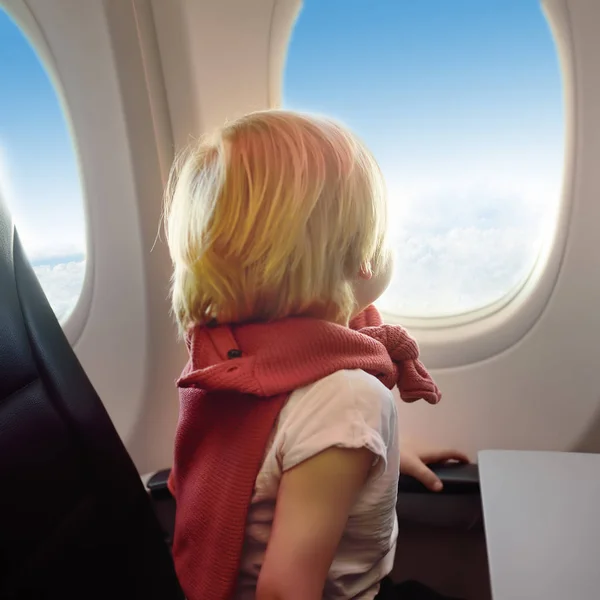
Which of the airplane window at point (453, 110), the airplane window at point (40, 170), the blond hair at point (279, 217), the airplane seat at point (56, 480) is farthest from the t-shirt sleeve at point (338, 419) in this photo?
the airplane window at point (40, 170)

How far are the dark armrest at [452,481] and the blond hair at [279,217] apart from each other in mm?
424

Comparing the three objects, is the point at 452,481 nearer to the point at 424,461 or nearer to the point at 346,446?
the point at 424,461

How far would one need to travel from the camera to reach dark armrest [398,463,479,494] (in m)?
0.97

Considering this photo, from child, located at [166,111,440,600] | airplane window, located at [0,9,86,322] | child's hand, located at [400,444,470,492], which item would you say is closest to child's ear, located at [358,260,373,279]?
child, located at [166,111,440,600]

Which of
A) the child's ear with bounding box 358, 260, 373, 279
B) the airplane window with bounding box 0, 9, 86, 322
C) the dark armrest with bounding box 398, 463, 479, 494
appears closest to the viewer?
the child's ear with bounding box 358, 260, 373, 279

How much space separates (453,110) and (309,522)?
81 centimetres

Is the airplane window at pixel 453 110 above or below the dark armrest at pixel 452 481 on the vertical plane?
above

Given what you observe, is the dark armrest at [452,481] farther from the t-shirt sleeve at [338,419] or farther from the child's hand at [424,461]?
the t-shirt sleeve at [338,419]

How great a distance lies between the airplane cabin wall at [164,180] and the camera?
3.35 feet

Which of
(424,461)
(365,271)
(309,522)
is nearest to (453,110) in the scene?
(365,271)

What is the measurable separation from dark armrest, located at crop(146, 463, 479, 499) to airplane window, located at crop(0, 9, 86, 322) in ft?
1.61

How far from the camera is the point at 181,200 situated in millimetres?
716

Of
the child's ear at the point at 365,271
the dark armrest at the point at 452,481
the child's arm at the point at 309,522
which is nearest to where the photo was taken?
the child's arm at the point at 309,522

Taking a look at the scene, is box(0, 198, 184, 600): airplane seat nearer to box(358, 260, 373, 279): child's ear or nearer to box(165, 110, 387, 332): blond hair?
box(165, 110, 387, 332): blond hair
